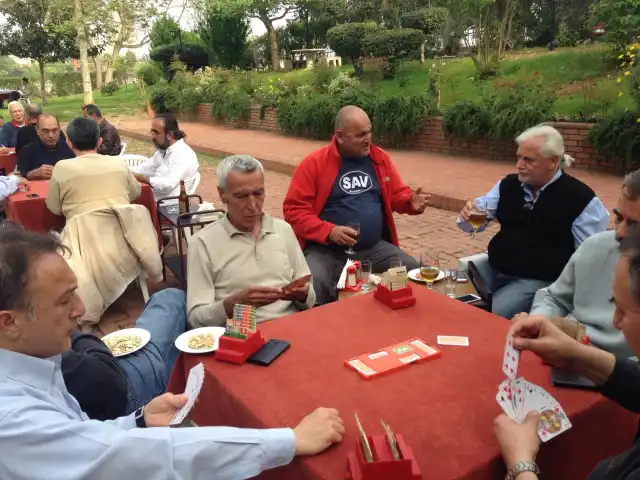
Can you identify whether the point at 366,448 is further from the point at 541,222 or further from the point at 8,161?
the point at 8,161

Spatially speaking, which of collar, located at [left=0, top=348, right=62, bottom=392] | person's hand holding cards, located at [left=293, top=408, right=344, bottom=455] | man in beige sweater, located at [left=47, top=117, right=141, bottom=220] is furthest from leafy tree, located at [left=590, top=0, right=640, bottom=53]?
collar, located at [left=0, top=348, right=62, bottom=392]

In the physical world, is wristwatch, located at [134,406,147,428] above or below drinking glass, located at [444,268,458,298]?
below

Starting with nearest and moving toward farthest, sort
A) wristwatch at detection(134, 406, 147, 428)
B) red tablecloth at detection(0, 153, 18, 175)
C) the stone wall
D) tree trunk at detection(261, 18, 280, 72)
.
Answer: wristwatch at detection(134, 406, 147, 428)
red tablecloth at detection(0, 153, 18, 175)
the stone wall
tree trunk at detection(261, 18, 280, 72)

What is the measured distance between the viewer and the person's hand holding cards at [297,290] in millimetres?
2834

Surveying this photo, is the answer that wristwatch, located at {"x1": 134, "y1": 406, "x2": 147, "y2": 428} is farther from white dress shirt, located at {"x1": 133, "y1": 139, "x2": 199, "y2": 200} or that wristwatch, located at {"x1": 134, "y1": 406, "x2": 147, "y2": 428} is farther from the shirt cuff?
white dress shirt, located at {"x1": 133, "y1": 139, "x2": 199, "y2": 200}

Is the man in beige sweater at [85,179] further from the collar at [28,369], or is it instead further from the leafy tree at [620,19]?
the leafy tree at [620,19]

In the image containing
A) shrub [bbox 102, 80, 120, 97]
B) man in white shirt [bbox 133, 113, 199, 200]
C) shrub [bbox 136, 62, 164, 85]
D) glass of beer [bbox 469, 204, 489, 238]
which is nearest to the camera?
glass of beer [bbox 469, 204, 489, 238]

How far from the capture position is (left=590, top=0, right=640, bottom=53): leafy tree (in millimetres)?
11386

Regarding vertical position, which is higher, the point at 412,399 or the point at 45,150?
the point at 45,150

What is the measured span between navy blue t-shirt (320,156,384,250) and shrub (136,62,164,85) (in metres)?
24.3

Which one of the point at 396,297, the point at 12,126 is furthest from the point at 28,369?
the point at 12,126

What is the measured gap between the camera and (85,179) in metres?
4.36

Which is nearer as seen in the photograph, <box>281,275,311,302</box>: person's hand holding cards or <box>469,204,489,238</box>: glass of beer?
<box>281,275,311,302</box>: person's hand holding cards

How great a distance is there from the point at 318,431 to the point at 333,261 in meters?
2.59
